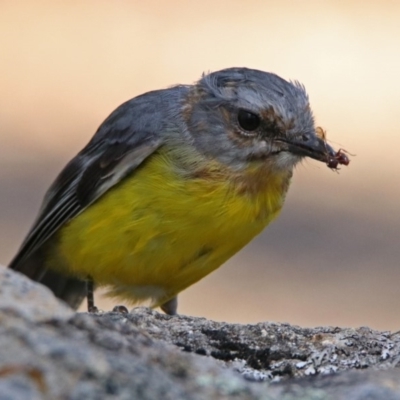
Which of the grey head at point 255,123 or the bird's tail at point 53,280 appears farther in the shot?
the bird's tail at point 53,280

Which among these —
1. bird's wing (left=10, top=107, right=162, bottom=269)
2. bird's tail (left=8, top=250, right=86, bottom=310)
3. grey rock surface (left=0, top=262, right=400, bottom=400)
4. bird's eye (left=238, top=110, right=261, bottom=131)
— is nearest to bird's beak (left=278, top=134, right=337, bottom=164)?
bird's eye (left=238, top=110, right=261, bottom=131)

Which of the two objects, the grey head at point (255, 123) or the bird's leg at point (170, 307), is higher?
the grey head at point (255, 123)

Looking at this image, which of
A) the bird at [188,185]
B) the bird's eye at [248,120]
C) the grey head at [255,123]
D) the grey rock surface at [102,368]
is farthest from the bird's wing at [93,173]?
the grey rock surface at [102,368]

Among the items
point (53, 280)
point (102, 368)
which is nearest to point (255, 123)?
point (53, 280)

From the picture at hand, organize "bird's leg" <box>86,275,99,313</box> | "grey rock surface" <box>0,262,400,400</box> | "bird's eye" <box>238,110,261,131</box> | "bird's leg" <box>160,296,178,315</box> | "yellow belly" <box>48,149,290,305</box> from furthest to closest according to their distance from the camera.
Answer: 1. "bird's leg" <box>160,296,178,315</box>
2. "bird's leg" <box>86,275,99,313</box>
3. "bird's eye" <box>238,110,261,131</box>
4. "yellow belly" <box>48,149,290,305</box>
5. "grey rock surface" <box>0,262,400,400</box>

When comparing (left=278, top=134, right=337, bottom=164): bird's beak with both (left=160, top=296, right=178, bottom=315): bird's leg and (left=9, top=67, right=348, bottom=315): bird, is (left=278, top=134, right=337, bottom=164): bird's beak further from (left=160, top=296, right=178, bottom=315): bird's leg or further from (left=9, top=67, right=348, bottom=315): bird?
(left=160, top=296, right=178, bottom=315): bird's leg

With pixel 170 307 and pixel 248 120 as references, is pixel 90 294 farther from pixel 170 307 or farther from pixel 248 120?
pixel 248 120

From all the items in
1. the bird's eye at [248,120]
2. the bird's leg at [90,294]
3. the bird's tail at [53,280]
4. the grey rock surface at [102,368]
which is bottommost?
the grey rock surface at [102,368]

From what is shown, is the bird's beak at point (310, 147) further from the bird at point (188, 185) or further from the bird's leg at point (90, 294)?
the bird's leg at point (90, 294)

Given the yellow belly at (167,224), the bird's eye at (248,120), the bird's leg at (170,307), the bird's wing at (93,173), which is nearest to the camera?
the yellow belly at (167,224)

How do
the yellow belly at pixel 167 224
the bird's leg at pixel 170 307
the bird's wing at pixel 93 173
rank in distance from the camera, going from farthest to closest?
the bird's leg at pixel 170 307
the bird's wing at pixel 93 173
the yellow belly at pixel 167 224
